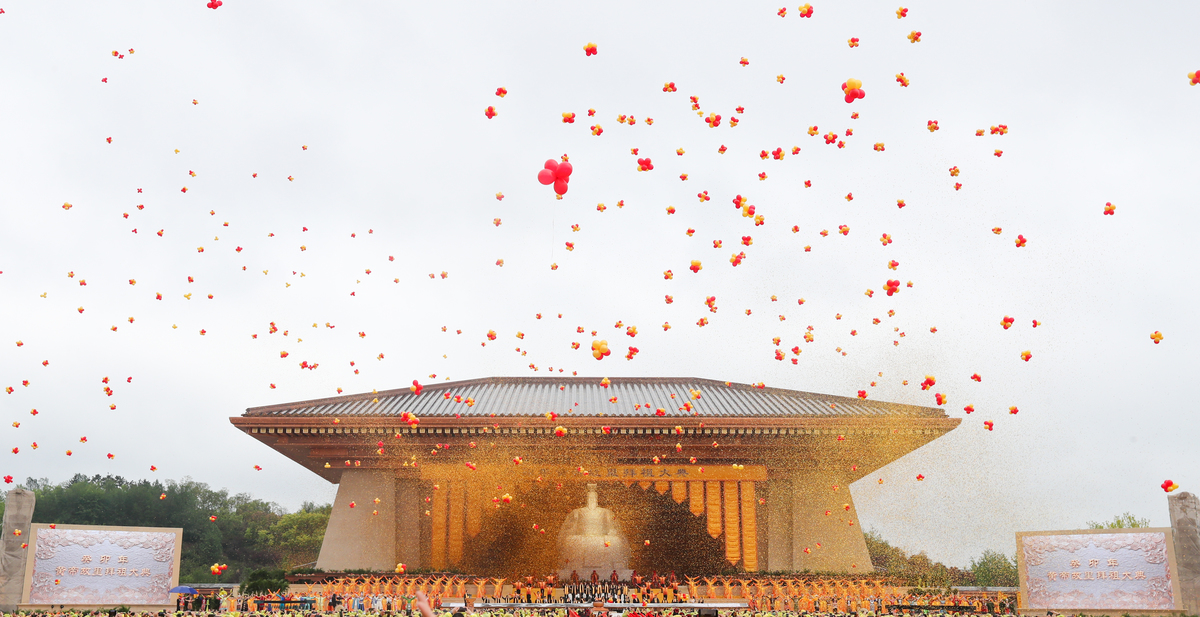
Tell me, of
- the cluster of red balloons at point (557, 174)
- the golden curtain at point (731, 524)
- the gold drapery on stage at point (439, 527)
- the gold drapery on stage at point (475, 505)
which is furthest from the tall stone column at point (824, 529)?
the cluster of red balloons at point (557, 174)

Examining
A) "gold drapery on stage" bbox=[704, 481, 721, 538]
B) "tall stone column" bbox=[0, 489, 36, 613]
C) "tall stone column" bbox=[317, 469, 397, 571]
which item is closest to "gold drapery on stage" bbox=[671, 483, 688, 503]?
"gold drapery on stage" bbox=[704, 481, 721, 538]

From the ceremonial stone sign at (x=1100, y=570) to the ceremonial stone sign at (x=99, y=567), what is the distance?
49.4 feet

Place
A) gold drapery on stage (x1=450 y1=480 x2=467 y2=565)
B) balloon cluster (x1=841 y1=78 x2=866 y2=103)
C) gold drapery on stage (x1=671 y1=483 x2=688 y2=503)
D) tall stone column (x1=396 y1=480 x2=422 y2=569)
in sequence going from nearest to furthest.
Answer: balloon cluster (x1=841 y1=78 x2=866 y2=103), tall stone column (x1=396 y1=480 x2=422 y2=569), gold drapery on stage (x1=450 y1=480 x2=467 y2=565), gold drapery on stage (x1=671 y1=483 x2=688 y2=503)

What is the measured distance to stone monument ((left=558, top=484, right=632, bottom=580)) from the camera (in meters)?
19.5

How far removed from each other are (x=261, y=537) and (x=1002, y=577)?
122ft

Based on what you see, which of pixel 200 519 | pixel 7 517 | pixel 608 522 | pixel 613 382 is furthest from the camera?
pixel 200 519

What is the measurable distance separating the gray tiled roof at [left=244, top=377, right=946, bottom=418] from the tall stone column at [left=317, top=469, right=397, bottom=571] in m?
1.66

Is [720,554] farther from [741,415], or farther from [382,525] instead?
[382,525]

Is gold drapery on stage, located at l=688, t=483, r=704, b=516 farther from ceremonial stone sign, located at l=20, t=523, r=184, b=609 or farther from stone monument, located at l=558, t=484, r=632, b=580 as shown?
ceremonial stone sign, located at l=20, t=523, r=184, b=609

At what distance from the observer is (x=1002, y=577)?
2639 centimetres

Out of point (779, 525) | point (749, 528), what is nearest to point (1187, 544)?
point (779, 525)

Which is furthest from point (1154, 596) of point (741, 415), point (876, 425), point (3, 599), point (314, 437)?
point (3, 599)

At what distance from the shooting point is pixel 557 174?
1075 cm

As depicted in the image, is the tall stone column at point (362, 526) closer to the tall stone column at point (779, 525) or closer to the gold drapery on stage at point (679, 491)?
the gold drapery on stage at point (679, 491)
